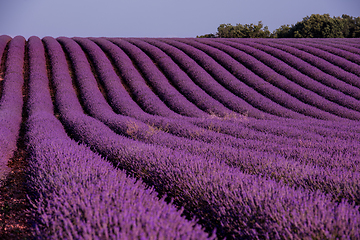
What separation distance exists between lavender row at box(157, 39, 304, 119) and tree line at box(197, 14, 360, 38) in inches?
1242

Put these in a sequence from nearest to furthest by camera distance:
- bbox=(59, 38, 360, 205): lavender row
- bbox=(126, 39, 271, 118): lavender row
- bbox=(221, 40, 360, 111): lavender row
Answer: bbox=(59, 38, 360, 205): lavender row, bbox=(126, 39, 271, 118): lavender row, bbox=(221, 40, 360, 111): lavender row

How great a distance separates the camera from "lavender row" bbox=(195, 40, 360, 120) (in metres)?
9.72

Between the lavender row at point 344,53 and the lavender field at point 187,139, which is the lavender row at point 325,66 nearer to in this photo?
the lavender field at point 187,139

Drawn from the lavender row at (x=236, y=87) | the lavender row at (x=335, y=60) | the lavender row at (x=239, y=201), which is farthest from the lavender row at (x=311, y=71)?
the lavender row at (x=239, y=201)

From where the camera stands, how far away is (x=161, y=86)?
12555 millimetres

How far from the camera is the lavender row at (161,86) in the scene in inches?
392

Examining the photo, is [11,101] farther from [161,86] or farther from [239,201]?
[239,201]

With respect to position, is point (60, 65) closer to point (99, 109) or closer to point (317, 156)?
point (99, 109)

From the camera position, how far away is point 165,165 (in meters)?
3.05

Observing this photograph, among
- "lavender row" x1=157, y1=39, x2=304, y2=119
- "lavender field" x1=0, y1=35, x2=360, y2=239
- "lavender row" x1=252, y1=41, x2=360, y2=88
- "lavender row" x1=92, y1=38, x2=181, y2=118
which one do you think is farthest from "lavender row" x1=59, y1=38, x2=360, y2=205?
"lavender row" x1=252, y1=41, x2=360, y2=88

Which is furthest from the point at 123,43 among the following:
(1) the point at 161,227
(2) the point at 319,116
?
(1) the point at 161,227

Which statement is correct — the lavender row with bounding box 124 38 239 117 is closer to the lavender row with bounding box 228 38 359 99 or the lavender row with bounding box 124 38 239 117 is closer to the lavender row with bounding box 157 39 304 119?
the lavender row with bounding box 157 39 304 119

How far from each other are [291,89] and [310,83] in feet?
4.35

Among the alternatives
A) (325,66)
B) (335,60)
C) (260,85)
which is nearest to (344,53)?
(335,60)
